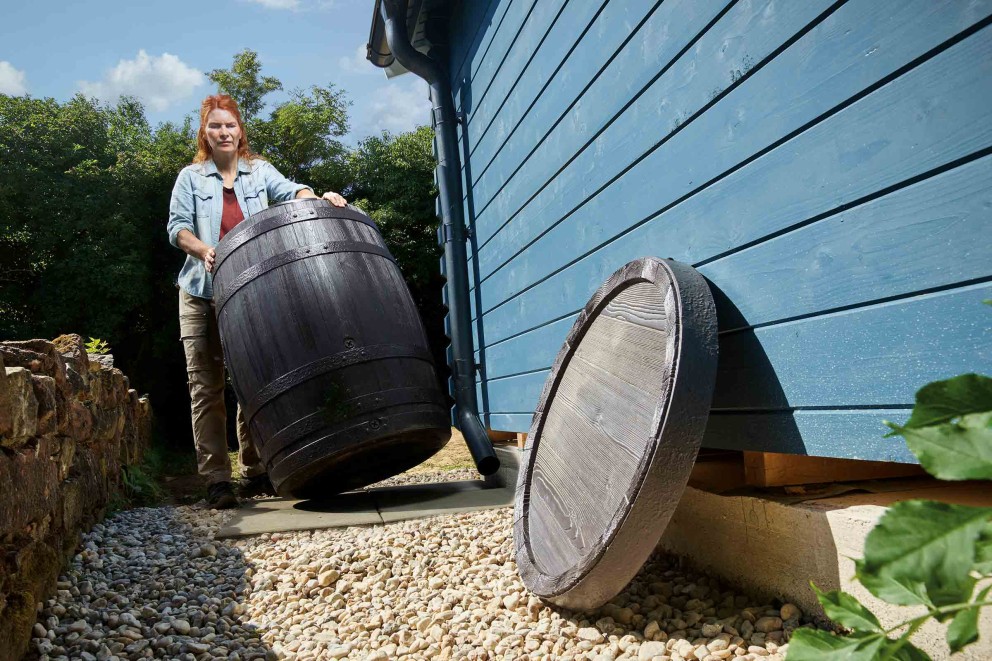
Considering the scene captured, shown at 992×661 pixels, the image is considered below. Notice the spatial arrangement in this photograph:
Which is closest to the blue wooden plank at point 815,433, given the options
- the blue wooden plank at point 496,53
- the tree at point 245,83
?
the blue wooden plank at point 496,53

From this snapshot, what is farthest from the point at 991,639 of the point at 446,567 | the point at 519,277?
the point at 519,277

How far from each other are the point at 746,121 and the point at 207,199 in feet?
8.57

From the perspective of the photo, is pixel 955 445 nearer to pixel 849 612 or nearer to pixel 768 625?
pixel 849 612

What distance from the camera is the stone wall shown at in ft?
5.15

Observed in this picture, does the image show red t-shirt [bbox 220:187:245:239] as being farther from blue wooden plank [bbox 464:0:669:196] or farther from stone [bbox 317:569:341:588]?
stone [bbox 317:569:341:588]

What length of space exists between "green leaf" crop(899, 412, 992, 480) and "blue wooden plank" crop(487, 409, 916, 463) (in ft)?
2.79

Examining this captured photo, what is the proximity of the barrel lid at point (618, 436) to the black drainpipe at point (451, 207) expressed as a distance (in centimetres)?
214

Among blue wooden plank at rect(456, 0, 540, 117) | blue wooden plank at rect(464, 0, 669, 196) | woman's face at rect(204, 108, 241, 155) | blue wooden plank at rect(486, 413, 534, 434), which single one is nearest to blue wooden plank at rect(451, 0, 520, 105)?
blue wooden plank at rect(456, 0, 540, 117)

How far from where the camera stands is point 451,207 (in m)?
4.39

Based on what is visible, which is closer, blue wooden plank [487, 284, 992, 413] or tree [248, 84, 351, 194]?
blue wooden plank [487, 284, 992, 413]

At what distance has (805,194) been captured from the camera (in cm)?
145

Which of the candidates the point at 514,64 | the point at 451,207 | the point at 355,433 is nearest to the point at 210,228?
the point at 355,433

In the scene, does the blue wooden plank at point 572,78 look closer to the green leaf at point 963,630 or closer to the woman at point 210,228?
the woman at point 210,228

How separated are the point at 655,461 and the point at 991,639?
55cm
